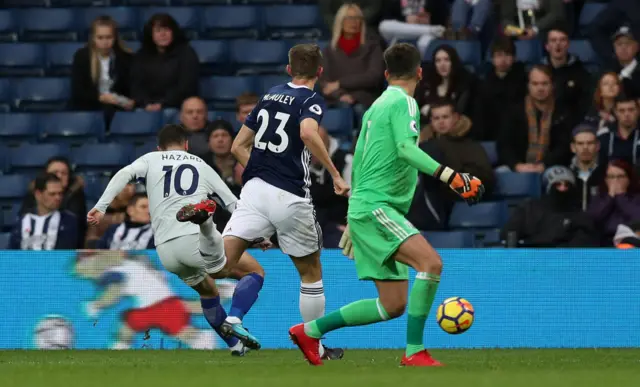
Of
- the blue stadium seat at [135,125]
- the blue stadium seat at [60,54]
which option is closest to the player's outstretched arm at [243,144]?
the blue stadium seat at [135,125]

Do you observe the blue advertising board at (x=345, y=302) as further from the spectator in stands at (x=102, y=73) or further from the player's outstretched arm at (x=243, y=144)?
the spectator in stands at (x=102, y=73)

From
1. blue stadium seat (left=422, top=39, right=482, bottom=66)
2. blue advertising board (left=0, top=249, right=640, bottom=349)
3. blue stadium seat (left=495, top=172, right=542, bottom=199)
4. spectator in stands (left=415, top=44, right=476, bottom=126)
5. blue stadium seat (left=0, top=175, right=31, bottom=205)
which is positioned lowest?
blue advertising board (left=0, top=249, right=640, bottom=349)

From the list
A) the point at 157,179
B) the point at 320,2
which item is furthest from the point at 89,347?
the point at 320,2

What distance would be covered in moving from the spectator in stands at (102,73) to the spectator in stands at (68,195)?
161 cm

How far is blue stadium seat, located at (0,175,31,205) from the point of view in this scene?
1524 centimetres

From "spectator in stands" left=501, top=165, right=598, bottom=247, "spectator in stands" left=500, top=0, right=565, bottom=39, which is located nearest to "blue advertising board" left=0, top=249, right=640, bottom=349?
"spectator in stands" left=501, top=165, right=598, bottom=247

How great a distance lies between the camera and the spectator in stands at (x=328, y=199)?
1380 centimetres

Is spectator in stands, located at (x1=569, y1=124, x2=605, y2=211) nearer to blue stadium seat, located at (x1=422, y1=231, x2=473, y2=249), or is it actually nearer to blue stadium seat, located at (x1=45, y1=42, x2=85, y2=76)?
A: blue stadium seat, located at (x1=422, y1=231, x2=473, y2=249)

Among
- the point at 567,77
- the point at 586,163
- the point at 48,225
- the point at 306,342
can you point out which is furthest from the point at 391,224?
the point at 567,77

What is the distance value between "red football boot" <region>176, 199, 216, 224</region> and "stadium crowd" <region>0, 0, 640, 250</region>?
339cm

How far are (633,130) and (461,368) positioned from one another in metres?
6.24

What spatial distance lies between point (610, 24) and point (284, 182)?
660cm

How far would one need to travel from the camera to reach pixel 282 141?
1017cm

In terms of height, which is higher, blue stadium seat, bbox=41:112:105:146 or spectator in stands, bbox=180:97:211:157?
spectator in stands, bbox=180:97:211:157
